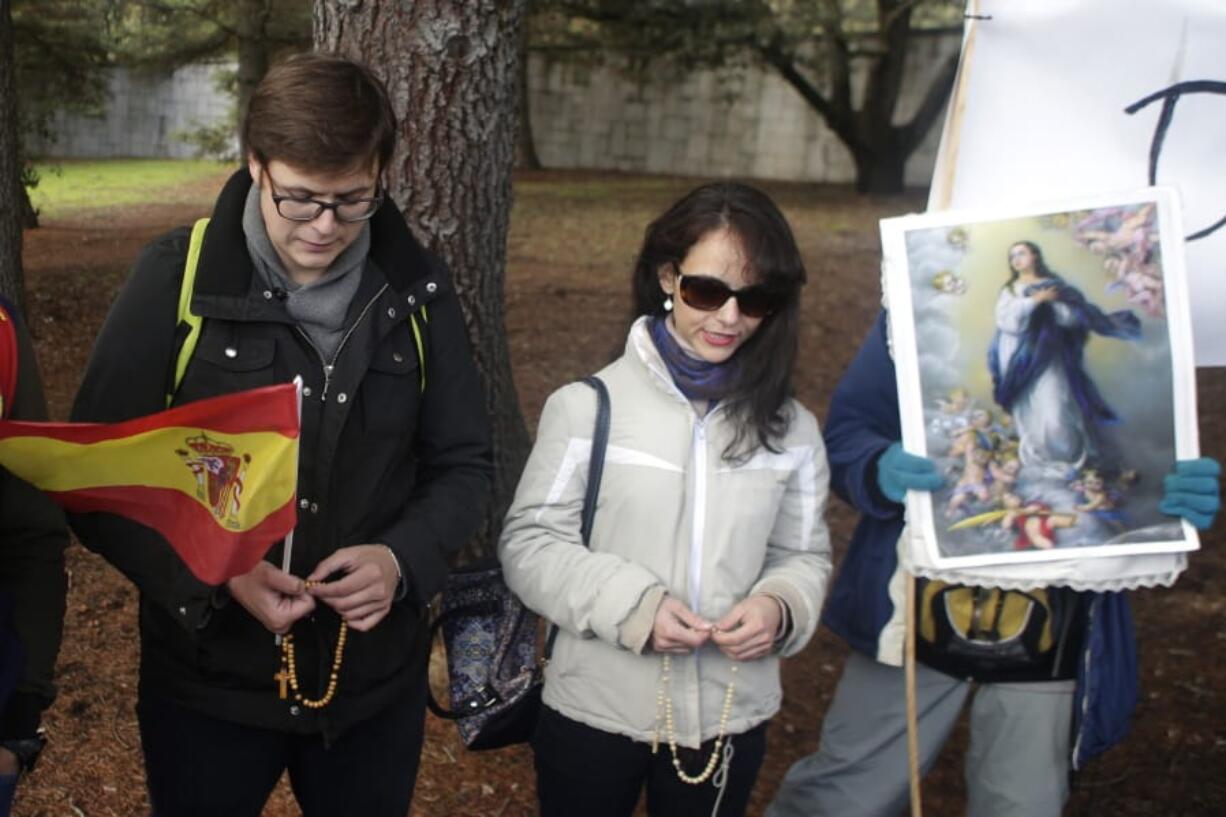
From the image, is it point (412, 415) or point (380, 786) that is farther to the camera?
point (380, 786)

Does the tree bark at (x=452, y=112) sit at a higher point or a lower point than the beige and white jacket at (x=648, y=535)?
higher

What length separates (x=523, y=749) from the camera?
12.7 ft

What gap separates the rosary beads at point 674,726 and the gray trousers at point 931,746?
0.54m

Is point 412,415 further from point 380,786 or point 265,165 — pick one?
point 380,786

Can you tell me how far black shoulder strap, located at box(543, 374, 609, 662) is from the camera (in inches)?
93.8

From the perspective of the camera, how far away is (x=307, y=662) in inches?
84.6

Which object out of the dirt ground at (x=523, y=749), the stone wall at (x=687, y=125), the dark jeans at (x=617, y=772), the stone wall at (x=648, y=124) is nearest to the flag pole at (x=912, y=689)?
the dark jeans at (x=617, y=772)

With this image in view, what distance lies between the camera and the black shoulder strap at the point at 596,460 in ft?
7.82

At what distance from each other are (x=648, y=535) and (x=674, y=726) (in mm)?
363

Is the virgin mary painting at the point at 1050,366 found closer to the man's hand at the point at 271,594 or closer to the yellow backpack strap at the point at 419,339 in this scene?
the yellow backpack strap at the point at 419,339

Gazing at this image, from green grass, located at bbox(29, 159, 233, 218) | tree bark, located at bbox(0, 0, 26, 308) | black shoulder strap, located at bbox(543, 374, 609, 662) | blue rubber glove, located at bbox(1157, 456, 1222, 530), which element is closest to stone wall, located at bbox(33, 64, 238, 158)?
green grass, located at bbox(29, 159, 233, 218)

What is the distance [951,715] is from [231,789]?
1.50m

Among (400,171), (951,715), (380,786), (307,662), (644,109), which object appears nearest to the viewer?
(307,662)

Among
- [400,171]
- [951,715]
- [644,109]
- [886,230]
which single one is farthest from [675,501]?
[644,109]
